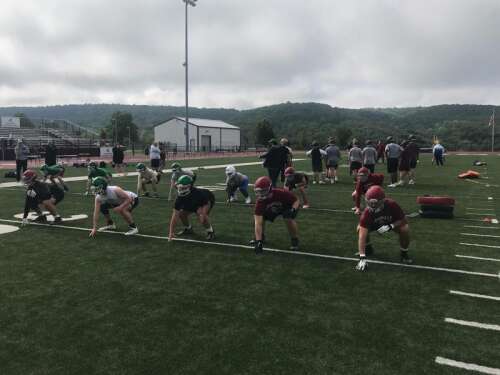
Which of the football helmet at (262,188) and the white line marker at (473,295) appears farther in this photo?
the football helmet at (262,188)

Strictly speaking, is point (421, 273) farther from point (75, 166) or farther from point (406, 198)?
point (75, 166)

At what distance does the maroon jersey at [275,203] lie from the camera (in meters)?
6.88

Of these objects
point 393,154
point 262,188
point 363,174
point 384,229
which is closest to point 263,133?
point 393,154

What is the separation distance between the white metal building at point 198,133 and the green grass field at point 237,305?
61.6 meters

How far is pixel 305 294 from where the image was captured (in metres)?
5.24

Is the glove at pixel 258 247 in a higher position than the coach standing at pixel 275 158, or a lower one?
lower

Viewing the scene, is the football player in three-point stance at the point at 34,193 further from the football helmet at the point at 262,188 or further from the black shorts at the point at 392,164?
the black shorts at the point at 392,164

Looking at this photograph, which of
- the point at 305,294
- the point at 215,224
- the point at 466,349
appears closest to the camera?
the point at 466,349

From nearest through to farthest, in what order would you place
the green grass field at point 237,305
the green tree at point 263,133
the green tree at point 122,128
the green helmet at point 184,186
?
1. the green grass field at point 237,305
2. the green helmet at point 184,186
3. the green tree at point 263,133
4. the green tree at point 122,128

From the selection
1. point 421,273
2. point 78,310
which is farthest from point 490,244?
point 78,310

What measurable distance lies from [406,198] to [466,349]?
10026 mm

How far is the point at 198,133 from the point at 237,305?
64574 mm

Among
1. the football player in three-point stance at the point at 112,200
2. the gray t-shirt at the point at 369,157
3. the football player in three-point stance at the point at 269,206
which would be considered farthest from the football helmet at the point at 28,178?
the gray t-shirt at the point at 369,157

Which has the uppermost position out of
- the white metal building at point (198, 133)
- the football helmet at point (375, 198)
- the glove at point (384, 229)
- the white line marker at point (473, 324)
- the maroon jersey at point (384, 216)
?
the white metal building at point (198, 133)
